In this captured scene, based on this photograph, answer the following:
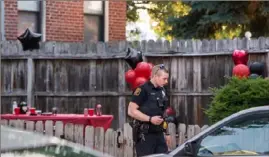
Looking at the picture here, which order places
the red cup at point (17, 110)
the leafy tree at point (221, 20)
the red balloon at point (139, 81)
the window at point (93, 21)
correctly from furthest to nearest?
the leafy tree at point (221, 20) → the window at point (93, 21) → the red balloon at point (139, 81) → the red cup at point (17, 110)

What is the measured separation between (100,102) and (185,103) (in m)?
1.79

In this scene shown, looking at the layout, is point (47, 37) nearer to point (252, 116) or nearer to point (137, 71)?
point (137, 71)

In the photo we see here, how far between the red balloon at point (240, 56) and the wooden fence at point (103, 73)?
1.75ft

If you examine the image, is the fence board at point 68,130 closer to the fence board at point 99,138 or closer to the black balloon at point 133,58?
the fence board at point 99,138

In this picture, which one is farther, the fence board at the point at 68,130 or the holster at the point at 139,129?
the fence board at the point at 68,130

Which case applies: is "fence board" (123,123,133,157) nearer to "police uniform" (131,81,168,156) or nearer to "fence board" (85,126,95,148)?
"fence board" (85,126,95,148)

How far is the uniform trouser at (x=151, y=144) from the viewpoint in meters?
8.25

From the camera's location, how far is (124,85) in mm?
13609

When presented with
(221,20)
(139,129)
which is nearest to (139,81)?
(139,129)

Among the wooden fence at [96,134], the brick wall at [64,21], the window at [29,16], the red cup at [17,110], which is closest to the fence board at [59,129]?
the wooden fence at [96,134]

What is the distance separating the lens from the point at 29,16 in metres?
15.5

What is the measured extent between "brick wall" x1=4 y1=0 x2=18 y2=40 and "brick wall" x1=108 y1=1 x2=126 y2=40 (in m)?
2.68

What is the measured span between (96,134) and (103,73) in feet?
11.6

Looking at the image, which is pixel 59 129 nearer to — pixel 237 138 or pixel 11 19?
pixel 237 138
